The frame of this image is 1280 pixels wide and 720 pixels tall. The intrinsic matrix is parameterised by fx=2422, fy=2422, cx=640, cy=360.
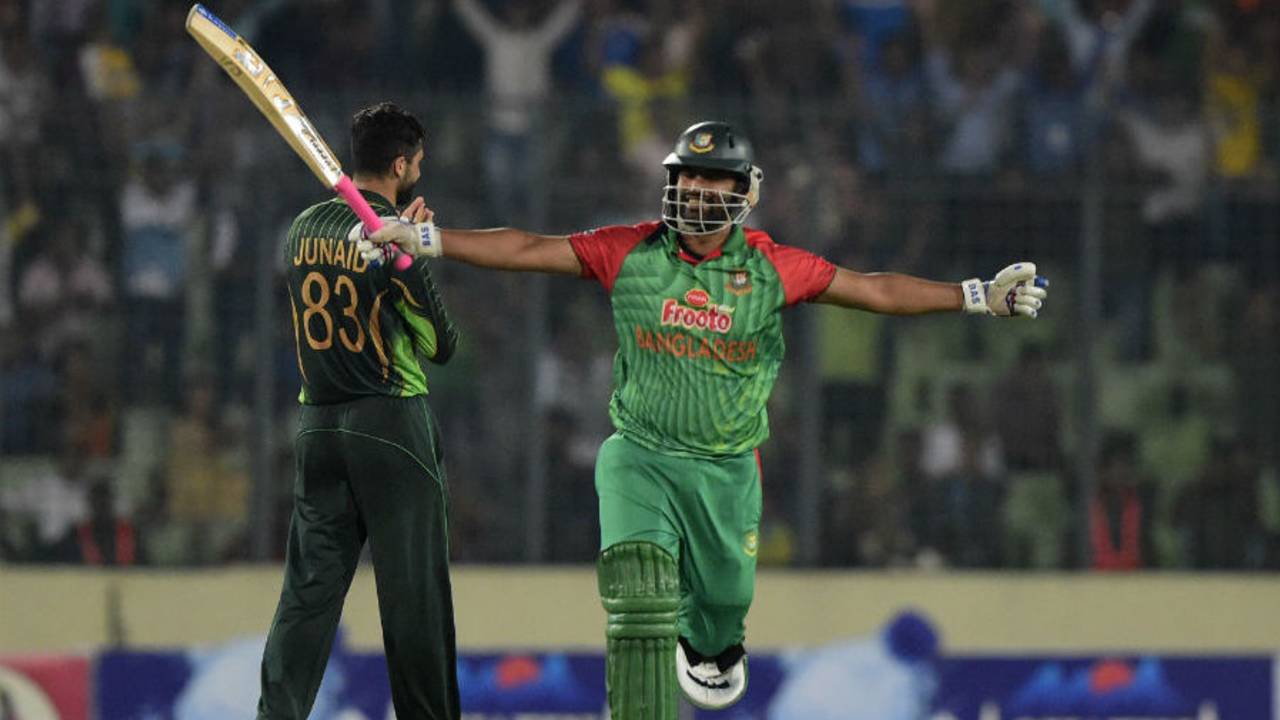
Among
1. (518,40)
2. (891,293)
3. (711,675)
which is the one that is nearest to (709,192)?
(891,293)

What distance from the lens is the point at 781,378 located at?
11016 mm

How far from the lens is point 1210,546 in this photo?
438 inches

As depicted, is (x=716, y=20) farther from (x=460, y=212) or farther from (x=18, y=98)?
(x=18, y=98)

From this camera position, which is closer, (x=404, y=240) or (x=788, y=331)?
(x=404, y=240)

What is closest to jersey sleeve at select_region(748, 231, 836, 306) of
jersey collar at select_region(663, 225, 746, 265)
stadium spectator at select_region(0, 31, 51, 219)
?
jersey collar at select_region(663, 225, 746, 265)

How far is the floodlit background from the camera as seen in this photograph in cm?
1085

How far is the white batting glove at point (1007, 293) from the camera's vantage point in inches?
283

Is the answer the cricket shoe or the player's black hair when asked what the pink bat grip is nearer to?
the player's black hair

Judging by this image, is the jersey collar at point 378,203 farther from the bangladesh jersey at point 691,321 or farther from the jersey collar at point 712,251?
the jersey collar at point 712,251

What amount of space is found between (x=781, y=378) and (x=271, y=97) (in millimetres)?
4154

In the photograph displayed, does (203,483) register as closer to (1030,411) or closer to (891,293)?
(1030,411)

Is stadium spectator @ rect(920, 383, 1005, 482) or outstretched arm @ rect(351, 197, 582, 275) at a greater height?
outstretched arm @ rect(351, 197, 582, 275)

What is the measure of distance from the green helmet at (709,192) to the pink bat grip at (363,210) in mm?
788

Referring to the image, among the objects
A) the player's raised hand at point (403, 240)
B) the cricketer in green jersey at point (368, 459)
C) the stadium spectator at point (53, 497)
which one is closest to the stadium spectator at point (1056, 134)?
the stadium spectator at point (53, 497)
